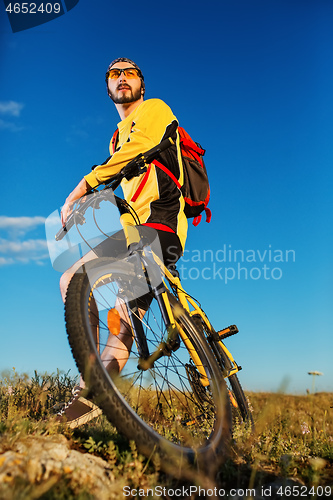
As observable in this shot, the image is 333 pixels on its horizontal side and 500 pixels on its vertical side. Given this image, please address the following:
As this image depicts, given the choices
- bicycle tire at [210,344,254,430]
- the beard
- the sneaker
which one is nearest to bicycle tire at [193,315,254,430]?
bicycle tire at [210,344,254,430]

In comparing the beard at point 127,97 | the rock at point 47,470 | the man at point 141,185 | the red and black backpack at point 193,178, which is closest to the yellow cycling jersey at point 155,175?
the man at point 141,185

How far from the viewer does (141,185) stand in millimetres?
3535

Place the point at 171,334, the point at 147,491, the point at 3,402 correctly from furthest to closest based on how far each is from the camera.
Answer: the point at 3,402
the point at 171,334
the point at 147,491

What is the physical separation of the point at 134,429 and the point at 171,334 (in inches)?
36.7

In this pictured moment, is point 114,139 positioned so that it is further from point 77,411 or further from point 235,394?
point 235,394

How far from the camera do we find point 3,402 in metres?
3.91

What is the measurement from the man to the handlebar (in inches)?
2.1

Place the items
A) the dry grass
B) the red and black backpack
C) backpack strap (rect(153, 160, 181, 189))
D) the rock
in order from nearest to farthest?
the rock
the dry grass
backpack strap (rect(153, 160, 181, 189))
the red and black backpack

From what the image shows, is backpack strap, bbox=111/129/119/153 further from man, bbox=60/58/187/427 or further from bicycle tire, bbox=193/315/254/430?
bicycle tire, bbox=193/315/254/430

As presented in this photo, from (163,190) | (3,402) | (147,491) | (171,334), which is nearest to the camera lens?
(147,491)

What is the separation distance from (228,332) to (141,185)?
189 cm

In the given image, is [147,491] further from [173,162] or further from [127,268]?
[173,162]

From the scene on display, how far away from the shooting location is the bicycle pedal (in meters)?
4.18

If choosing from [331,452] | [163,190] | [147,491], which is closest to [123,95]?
[163,190]
